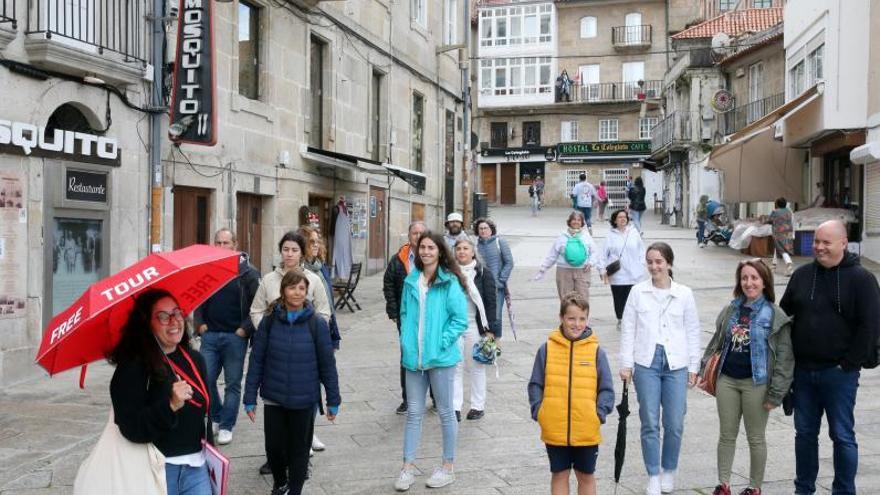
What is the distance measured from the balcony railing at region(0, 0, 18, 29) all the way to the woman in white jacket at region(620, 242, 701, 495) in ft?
22.7

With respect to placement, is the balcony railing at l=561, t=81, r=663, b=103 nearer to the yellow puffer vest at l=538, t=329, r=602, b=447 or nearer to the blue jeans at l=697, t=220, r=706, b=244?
the blue jeans at l=697, t=220, r=706, b=244

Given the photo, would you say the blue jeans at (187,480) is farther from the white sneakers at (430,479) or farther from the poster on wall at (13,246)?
the poster on wall at (13,246)

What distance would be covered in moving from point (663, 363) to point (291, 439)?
7.72 feet

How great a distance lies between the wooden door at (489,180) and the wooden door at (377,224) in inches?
1302

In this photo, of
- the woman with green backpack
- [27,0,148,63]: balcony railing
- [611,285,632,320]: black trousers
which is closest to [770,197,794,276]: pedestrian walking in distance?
[611,285,632,320]: black trousers

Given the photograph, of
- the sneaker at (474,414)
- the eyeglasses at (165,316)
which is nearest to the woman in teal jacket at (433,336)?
the sneaker at (474,414)

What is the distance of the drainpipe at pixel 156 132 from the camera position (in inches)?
431

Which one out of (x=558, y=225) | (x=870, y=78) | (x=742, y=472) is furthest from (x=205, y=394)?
(x=558, y=225)

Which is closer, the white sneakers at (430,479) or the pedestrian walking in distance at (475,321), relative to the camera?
the white sneakers at (430,479)

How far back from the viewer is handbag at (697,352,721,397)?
5.45 m

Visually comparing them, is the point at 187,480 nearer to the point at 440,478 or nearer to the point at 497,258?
the point at 440,478

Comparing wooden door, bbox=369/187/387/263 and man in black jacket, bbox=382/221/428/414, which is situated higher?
wooden door, bbox=369/187/387/263

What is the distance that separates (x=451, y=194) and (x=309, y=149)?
11.3 meters

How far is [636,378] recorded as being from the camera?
5.66 m
